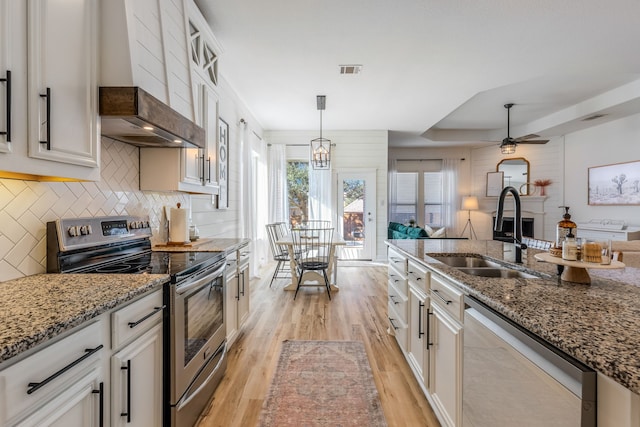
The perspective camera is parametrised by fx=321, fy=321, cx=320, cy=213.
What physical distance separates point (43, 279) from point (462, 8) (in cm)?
316

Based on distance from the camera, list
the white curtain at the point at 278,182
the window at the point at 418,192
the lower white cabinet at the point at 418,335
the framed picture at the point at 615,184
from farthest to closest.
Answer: the window at the point at 418,192 → the white curtain at the point at 278,182 → the framed picture at the point at 615,184 → the lower white cabinet at the point at 418,335

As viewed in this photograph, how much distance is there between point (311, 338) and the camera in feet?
9.55

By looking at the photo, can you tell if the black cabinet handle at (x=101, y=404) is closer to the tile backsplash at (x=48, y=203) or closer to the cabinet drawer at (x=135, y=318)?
the cabinet drawer at (x=135, y=318)

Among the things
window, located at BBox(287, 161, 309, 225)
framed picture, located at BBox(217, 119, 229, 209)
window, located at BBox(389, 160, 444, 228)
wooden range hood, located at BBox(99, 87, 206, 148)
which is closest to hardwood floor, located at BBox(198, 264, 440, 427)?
framed picture, located at BBox(217, 119, 229, 209)

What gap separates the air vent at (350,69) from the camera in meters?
3.57

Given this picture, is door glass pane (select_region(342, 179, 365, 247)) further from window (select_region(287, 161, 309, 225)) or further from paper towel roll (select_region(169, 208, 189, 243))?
paper towel roll (select_region(169, 208, 189, 243))

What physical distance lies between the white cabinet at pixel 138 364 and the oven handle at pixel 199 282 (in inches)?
4.7

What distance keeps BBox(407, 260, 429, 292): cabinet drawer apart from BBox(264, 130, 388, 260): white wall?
4.36 metres

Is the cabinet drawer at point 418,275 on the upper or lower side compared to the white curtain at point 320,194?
lower

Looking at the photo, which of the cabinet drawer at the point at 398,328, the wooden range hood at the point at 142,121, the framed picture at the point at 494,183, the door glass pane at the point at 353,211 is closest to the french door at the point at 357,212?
the door glass pane at the point at 353,211

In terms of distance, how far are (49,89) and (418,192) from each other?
25.7ft

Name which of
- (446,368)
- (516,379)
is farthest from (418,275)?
(516,379)

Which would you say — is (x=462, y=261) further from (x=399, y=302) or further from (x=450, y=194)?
(x=450, y=194)

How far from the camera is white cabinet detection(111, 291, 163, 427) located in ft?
3.79
